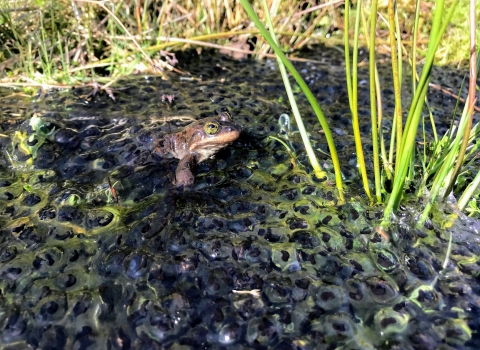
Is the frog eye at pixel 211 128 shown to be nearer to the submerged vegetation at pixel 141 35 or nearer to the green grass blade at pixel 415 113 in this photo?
the submerged vegetation at pixel 141 35

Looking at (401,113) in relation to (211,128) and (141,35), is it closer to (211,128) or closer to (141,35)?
(211,128)

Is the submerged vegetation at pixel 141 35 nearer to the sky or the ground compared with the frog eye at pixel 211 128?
nearer to the sky

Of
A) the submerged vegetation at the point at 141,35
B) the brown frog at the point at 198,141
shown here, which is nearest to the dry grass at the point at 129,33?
the submerged vegetation at the point at 141,35

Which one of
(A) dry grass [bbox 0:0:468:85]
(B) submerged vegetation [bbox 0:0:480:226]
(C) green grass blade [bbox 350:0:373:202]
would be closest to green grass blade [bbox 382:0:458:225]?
(C) green grass blade [bbox 350:0:373:202]

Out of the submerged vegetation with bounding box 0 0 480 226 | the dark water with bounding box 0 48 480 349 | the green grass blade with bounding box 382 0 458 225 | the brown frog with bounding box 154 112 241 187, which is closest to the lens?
the green grass blade with bounding box 382 0 458 225

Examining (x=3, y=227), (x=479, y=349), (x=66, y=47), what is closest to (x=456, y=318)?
(x=479, y=349)

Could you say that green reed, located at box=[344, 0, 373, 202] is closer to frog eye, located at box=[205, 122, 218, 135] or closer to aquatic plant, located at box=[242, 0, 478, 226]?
aquatic plant, located at box=[242, 0, 478, 226]

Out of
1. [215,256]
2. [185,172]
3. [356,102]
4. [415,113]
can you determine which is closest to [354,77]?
[356,102]

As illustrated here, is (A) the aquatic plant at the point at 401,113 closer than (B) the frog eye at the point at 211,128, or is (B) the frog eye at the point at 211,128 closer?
(A) the aquatic plant at the point at 401,113
